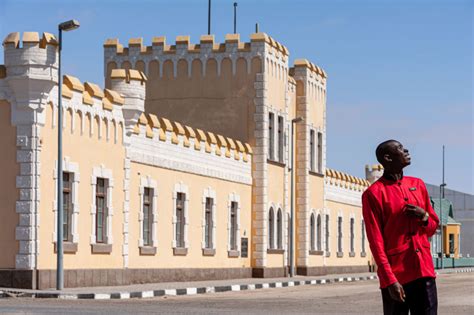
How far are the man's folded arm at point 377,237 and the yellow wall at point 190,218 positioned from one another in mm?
25350

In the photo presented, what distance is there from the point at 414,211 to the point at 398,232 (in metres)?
0.21

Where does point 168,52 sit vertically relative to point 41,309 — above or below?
above

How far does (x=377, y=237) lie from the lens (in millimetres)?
7812

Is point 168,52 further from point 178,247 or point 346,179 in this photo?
point 346,179

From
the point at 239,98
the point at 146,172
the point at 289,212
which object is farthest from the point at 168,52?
the point at 146,172

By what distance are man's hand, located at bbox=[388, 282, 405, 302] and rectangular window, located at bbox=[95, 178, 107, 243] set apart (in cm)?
2383

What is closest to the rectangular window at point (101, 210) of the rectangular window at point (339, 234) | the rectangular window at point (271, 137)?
the rectangular window at point (271, 137)

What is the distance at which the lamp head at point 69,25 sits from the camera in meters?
25.8

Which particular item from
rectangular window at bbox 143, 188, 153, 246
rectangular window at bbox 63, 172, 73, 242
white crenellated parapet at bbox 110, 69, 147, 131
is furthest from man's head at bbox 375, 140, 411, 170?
rectangular window at bbox 143, 188, 153, 246

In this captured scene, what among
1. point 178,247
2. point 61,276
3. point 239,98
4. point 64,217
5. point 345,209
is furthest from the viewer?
point 345,209

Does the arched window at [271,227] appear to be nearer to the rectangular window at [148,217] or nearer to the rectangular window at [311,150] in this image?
the rectangular window at [311,150]

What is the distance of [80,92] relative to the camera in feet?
97.9

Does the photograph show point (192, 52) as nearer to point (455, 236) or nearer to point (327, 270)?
point (327, 270)

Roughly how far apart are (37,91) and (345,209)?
3241cm
